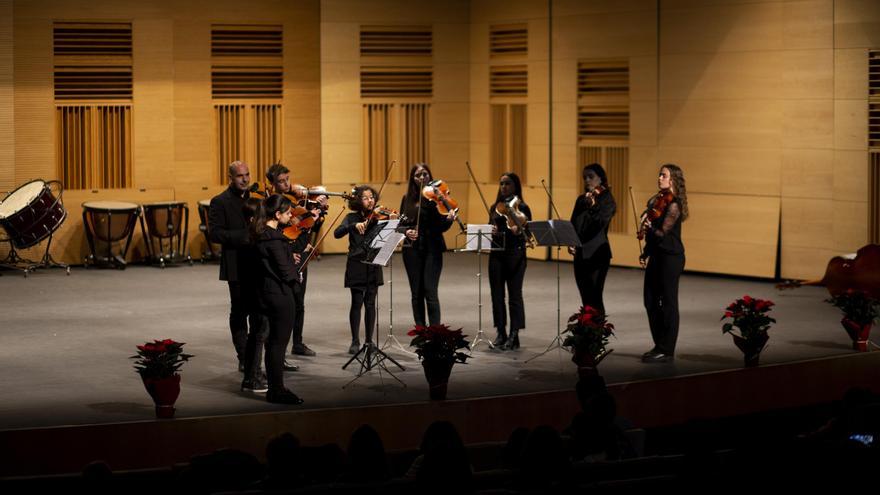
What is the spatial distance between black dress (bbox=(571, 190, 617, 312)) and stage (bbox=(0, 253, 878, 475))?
50cm

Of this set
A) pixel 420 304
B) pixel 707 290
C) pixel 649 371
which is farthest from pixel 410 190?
pixel 707 290

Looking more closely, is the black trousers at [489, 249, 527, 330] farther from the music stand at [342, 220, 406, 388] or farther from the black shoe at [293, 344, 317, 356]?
the black shoe at [293, 344, 317, 356]

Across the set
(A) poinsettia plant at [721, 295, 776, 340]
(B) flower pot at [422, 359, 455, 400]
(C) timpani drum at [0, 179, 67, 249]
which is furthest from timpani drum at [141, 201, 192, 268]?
(A) poinsettia plant at [721, 295, 776, 340]

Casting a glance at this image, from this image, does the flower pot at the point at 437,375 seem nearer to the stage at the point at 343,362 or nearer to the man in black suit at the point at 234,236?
the stage at the point at 343,362

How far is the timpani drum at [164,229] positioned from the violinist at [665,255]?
21.9ft

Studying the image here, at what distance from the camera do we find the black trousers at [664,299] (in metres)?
8.39

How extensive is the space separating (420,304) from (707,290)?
3.92 m

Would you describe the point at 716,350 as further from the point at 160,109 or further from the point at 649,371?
the point at 160,109

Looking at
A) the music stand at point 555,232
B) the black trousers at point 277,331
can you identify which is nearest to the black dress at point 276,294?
the black trousers at point 277,331

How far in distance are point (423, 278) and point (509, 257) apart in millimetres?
624

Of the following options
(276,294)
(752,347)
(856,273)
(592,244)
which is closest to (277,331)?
(276,294)

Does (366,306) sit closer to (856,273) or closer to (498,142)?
(856,273)

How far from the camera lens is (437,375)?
7.18 metres

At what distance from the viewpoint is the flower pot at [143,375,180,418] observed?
265 inches
